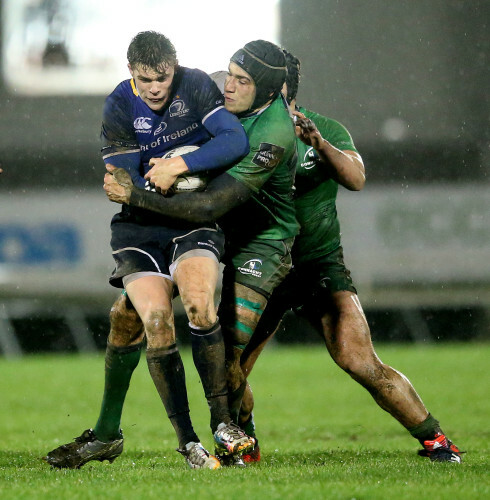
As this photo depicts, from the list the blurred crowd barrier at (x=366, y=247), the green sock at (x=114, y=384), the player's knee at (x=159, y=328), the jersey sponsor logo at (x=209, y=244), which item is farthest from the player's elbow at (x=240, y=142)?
the blurred crowd barrier at (x=366, y=247)

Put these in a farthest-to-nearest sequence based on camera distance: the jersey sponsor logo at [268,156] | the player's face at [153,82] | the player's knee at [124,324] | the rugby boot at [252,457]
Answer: the rugby boot at [252,457] < the player's knee at [124,324] < the jersey sponsor logo at [268,156] < the player's face at [153,82]

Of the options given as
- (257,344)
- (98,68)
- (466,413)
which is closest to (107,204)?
(98,68)

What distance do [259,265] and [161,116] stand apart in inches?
39.2

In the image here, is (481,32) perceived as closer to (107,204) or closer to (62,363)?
(107,204)

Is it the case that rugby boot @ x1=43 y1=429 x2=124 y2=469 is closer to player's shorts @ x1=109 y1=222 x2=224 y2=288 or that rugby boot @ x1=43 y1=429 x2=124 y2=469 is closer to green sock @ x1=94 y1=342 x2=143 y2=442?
green sock @ x1=94 y1=342 x2=143 y2=442

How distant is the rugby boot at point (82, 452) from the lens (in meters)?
5.80

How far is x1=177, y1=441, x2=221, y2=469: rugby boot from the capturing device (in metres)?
5.21

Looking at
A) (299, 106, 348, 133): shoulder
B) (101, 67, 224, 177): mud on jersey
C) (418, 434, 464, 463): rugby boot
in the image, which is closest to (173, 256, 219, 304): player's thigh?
(101, 67, 224, 177): mud on jersey

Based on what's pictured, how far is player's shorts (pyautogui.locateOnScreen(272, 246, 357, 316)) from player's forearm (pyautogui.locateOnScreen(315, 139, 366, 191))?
1.72ft

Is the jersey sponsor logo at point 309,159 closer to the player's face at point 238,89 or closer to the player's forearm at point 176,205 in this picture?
the player's face at point 238,89

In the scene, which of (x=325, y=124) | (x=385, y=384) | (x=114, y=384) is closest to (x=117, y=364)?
(x=114, y=384)

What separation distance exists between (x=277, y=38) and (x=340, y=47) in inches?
93.5

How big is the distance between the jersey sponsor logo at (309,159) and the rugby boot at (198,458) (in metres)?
1.97

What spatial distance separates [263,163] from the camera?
5676 millimetres
